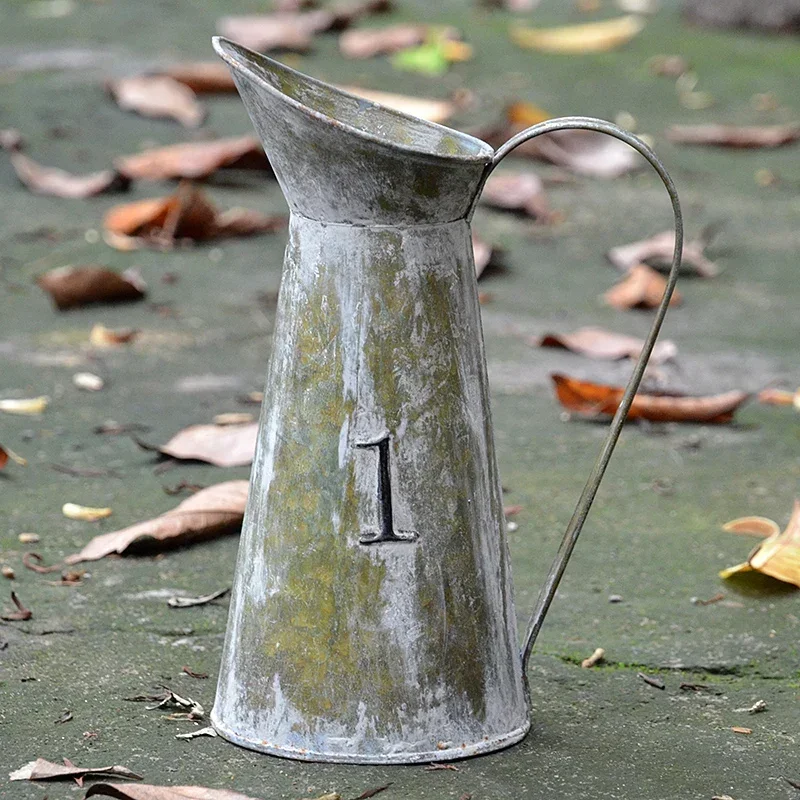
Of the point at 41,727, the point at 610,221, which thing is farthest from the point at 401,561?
the point at 610,221

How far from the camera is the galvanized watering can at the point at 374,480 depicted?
58.0 inches

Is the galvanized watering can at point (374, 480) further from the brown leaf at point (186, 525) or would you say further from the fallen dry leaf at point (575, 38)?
the fallen dry leaf at point (575, 38)

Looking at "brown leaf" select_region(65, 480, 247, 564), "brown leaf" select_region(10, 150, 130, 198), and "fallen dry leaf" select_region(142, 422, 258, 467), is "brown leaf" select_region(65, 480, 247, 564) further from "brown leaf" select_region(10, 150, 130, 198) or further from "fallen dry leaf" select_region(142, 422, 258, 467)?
"brown leaf" select_region(10, 150, 130, 198)

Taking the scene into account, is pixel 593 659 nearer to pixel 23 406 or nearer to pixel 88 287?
pixel 23 406

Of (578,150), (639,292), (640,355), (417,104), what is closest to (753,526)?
(640,355)

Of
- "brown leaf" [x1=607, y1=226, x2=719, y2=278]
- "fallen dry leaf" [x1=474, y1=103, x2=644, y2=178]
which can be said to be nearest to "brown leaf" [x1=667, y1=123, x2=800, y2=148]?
"fallen dry leaf" [x1=474, y1=103, x2=644, y2=178]

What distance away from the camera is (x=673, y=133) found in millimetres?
4684

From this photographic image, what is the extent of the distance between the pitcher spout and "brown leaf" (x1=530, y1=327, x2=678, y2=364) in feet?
4.86

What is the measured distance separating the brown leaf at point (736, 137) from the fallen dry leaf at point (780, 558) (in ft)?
9.26

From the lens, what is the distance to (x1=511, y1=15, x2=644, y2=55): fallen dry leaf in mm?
5637

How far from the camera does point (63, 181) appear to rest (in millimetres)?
3912

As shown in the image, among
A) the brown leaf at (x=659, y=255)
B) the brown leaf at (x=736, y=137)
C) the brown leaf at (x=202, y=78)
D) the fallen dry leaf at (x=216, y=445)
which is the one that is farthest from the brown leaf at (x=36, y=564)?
the brown leaf at (x=736, y=137)

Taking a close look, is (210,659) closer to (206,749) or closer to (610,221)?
(206,749)

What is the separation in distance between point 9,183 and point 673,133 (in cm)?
206
